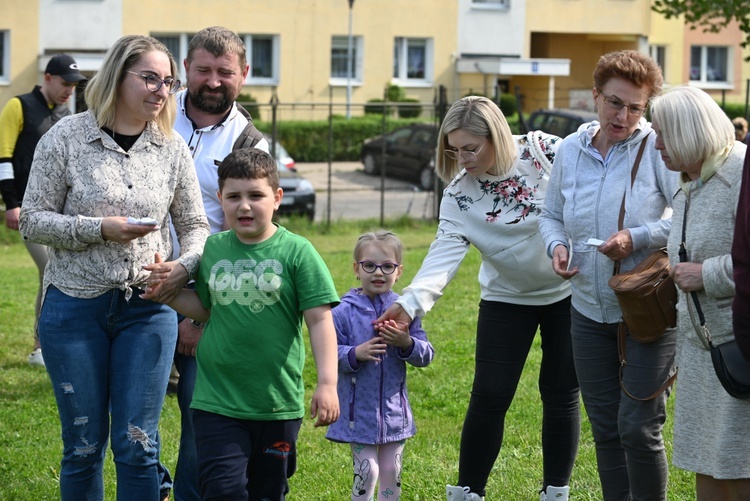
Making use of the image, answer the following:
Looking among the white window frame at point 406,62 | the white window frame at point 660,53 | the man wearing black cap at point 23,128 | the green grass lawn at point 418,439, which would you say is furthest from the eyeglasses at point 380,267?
the white window frame at point 660,53

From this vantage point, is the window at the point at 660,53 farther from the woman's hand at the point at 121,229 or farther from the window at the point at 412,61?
the woman's hand at the point at 121,229

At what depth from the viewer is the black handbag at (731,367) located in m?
3.71

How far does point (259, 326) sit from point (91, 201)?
79 centimetres

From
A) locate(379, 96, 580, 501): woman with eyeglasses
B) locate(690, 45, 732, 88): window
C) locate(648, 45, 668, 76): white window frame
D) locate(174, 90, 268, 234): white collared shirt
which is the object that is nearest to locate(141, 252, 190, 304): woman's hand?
locate(174, 90, 268, 234): white collared shirt

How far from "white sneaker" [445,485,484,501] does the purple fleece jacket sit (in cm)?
49

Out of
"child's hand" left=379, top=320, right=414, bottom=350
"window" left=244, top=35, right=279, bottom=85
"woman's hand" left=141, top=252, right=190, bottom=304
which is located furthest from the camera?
"window" left=244, top=35, right=279, bottom=85

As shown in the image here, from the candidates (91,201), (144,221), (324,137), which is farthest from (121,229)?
(324,137)

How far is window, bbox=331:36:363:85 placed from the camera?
34781mm

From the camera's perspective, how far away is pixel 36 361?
8211 mm

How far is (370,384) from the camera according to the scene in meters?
4.76

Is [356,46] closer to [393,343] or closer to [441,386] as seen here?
[441,386]

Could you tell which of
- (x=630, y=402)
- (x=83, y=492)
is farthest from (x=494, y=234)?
(x=83, y=492)

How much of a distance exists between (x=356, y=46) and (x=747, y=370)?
105 ft

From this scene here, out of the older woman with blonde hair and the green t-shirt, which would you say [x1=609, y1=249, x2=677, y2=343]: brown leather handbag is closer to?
the older woman with blonde hair
